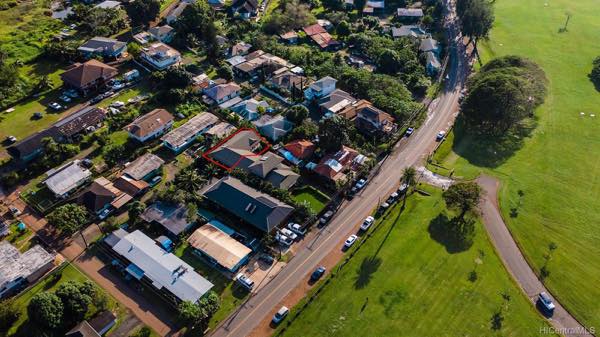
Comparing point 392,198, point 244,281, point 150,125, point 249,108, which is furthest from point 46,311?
point 249,108

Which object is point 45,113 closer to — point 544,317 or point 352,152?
point 352,152

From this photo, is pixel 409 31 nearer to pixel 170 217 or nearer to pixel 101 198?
pixel 170 217

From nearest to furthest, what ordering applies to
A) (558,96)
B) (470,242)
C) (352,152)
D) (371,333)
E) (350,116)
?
(371,333) → (470,242) → (352,152) → (350,116) → (558,96)

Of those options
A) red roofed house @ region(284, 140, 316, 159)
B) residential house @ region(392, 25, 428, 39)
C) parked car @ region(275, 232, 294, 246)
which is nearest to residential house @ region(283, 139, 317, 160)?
red roofed house @ region(284, 140, 316, 159)

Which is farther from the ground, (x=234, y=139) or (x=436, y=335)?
(x=234, y=139)

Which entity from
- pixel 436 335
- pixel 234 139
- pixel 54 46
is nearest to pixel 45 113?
pixel 54 46

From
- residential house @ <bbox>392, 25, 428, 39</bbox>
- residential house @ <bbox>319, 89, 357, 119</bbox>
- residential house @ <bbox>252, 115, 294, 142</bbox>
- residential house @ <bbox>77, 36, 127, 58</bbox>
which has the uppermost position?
residential house @ <bbox>77, 36, 127, 58</bbox>

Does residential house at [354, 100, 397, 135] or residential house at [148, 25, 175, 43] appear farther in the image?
residential house at [148, 25, 175, 43]

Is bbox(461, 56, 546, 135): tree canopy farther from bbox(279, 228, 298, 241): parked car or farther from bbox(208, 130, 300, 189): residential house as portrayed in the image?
bbox(279, 228, 298, 241): parked car
